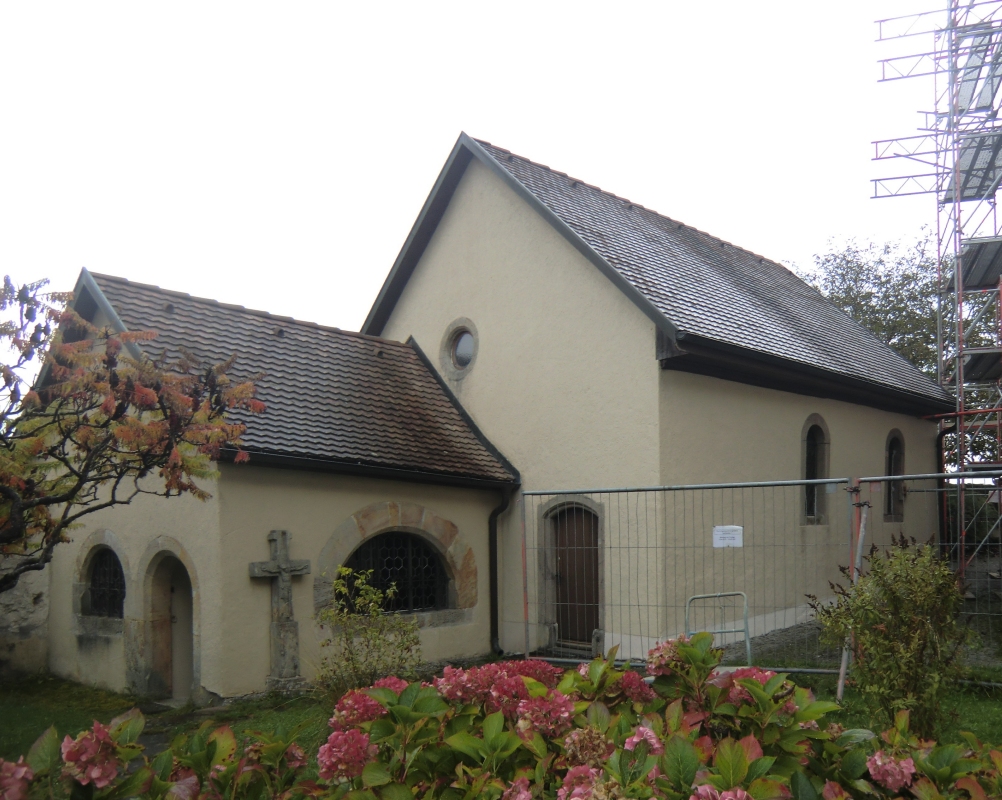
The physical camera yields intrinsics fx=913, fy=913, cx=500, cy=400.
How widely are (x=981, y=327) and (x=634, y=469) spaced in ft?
59.3

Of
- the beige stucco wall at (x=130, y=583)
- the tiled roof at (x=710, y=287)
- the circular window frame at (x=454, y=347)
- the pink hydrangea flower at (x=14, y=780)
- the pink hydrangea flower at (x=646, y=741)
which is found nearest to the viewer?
the pink hydrangea flower at (x=14, y=780)

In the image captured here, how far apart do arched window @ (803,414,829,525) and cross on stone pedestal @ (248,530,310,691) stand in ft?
24.9

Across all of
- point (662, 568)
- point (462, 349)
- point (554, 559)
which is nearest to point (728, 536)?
point (662, 568)

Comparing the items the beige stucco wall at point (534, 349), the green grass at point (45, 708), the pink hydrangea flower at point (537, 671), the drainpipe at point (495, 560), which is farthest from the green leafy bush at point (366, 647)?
the pink hydrangea flower at point (537, 671)

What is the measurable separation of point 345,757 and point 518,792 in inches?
24.6

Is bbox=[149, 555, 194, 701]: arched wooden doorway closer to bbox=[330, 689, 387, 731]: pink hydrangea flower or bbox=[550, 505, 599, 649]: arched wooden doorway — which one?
bbox=[550, 505, 599, 649]: arched wooden doorway

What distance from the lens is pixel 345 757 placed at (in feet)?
9.61

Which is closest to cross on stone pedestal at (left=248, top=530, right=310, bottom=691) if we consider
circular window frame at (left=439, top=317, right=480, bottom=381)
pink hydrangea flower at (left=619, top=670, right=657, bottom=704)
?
circular window frame at (left=439, top=317, right=480, bottom=381)

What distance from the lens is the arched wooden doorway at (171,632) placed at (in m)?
10.7

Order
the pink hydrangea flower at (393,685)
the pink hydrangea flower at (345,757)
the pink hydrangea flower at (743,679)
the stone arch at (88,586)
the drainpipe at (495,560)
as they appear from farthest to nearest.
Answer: the drainpipe at (495,560) < the stone arch at (88,586) < the pink hydrangea flower at (393,685) < the pink hydrangea flower at (743,679) < the pink hydrangea flower at (345,757)

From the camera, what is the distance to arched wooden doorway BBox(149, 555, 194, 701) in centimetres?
1073

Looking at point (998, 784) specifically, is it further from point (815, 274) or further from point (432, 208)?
point (815, 274)

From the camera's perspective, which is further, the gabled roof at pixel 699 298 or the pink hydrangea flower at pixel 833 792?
the gabled roof at pixel 699 298

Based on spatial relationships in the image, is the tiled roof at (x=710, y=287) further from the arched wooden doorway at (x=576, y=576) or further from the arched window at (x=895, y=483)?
the arched wooden doorway at (x=576, y=576)
